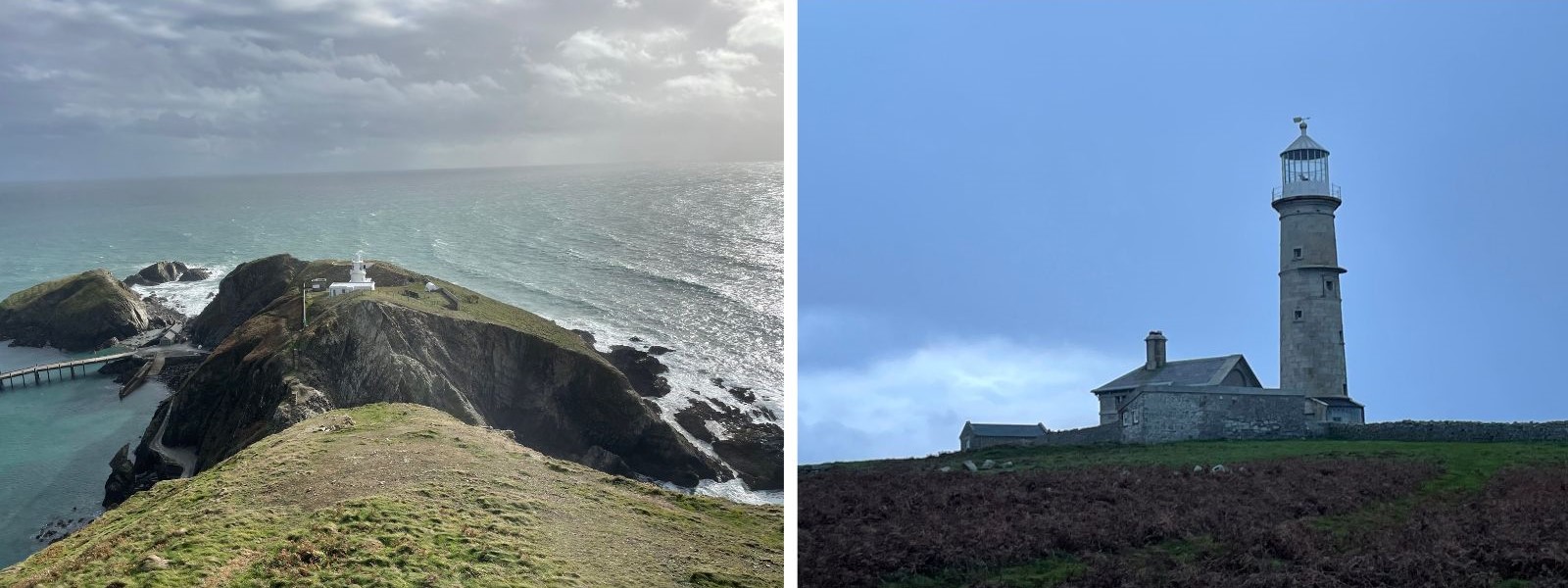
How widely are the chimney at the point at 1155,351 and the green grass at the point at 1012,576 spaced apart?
12122 millimetres

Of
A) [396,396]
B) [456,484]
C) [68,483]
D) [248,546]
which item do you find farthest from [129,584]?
[396,396]

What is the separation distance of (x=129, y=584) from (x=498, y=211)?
8398 mm

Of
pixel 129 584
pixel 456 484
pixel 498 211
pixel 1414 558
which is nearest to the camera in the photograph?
pixel 129 584

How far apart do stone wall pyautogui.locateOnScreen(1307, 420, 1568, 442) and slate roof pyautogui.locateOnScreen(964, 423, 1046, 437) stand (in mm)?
4558

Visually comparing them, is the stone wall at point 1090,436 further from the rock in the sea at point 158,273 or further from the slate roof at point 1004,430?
the rock in the sea at point 158,273

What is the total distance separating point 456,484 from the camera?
1190cm

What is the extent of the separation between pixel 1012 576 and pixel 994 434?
10621 mm

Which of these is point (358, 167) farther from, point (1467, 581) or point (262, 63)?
point (1467, 581)

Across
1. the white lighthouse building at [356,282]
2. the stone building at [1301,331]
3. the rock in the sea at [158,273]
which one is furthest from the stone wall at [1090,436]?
the rock in the sea at [158,273]

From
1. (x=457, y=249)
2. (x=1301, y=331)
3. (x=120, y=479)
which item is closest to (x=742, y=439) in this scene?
(x=457, y=249)

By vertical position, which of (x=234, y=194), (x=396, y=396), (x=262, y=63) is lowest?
(x=396, y=396)

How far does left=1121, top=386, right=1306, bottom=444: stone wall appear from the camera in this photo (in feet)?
59.4

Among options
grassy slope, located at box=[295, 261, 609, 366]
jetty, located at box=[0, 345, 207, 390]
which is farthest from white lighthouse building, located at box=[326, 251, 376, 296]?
jetty, located at box=[0, 345, 207, 390]

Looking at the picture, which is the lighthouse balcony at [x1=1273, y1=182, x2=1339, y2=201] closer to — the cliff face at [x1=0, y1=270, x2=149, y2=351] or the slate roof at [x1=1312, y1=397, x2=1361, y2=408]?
the slate roof at [x1=1312, y1=397, x2=1361, y2=408]
